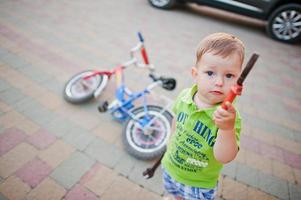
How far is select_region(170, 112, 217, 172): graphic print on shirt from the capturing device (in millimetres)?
1259

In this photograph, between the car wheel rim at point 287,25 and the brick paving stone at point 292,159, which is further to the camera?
the car wheel rim at point 287,25

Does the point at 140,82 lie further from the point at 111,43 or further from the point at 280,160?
the point at 280,160

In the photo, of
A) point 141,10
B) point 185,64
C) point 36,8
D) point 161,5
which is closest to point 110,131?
point 185,64

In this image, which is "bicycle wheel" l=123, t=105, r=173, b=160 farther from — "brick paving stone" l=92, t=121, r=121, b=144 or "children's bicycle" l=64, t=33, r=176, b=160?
"brick paving stone" l=92, t=121, r=121, b=144

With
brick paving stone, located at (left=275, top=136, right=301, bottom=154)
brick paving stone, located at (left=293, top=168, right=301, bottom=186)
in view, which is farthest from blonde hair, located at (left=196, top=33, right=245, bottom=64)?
brick paving stone, located at (left=275, top=136, right=301, bottom=154)

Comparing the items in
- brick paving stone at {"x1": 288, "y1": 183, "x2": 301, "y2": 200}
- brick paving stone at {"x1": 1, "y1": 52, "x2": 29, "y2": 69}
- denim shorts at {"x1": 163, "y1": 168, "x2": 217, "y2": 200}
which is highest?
denim shorts at {"x1": 163, "y1": 168, "x2": 217, "y2": 200}

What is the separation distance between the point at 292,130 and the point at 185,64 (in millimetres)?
1999

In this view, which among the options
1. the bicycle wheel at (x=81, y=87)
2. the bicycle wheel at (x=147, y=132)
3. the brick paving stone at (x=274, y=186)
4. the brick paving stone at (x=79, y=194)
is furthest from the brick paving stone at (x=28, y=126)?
the brick paving stone at (x=274, y=186)

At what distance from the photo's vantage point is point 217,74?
3.51ft

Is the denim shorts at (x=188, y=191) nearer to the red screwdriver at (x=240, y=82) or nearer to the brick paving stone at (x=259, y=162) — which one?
the red screwdriver at (x=240, y=82)

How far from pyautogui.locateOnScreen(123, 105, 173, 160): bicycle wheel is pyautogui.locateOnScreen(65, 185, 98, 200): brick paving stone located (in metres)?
0.55

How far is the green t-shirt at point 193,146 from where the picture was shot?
49.1 inches

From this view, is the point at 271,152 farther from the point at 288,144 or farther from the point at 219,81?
the point at 219,81

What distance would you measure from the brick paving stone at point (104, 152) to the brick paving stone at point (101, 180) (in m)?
0.09
